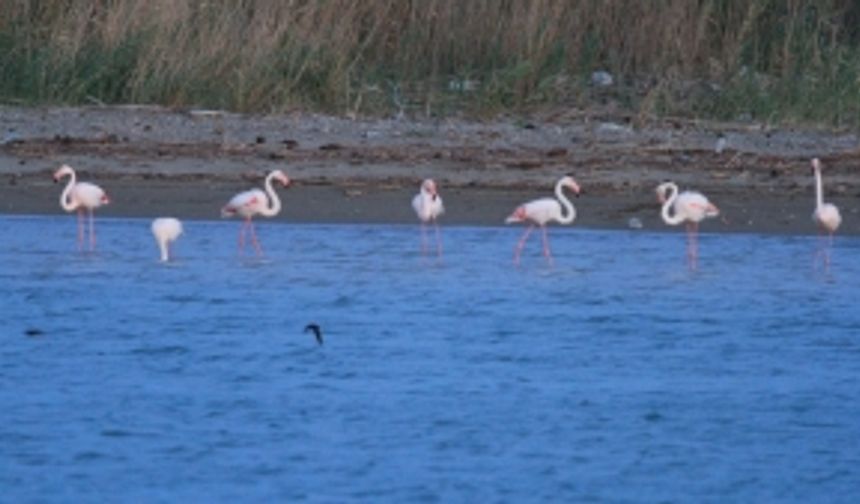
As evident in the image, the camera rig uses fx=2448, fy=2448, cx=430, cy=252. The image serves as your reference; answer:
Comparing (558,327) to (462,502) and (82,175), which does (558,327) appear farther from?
(82,175)

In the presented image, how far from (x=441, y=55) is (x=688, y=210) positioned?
482 cm

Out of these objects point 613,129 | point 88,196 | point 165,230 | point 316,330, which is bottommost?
point 316,330

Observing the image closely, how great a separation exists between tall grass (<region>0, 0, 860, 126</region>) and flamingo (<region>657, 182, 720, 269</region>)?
297 cm

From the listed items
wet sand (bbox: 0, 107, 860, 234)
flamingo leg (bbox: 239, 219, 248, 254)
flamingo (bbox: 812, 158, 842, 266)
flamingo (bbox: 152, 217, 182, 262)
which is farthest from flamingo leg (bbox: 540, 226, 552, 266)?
flamingo (bbox: 152, 217, 182, 262)

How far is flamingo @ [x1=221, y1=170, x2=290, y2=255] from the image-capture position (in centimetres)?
1257

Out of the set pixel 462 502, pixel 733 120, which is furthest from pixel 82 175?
pixel 462 502

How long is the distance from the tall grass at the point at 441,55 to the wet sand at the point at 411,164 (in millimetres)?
388

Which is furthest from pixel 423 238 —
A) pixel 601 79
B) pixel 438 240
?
pixel 601 79

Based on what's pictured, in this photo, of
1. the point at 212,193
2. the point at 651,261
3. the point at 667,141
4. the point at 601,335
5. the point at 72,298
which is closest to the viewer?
the point at 601,335

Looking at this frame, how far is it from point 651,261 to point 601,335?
85.4 inches

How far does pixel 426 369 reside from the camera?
951 cm

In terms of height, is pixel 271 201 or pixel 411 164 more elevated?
pixel 411 164

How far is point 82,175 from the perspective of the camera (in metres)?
14.1

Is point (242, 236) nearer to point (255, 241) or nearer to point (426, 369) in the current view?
point (255, 241)
